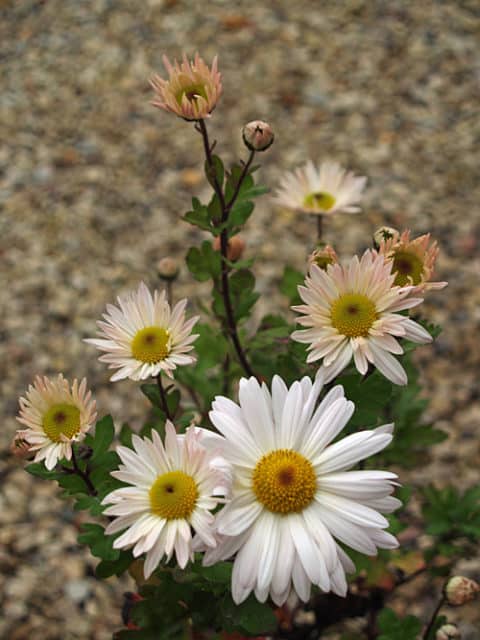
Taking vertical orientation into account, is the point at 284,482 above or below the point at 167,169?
above

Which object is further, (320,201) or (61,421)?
(320,201)

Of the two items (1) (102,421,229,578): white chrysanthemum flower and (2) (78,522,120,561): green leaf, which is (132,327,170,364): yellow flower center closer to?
(1) (102,421,229,578): white chrysanthemum flower

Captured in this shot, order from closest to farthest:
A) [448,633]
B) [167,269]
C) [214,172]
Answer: [214,172]
[448,633]
[167,269]

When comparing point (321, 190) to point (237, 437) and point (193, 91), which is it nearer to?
point (193, 91)

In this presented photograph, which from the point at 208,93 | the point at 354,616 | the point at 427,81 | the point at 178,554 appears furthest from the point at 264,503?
the point at 427,81

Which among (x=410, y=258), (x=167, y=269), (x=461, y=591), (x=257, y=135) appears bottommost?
(x=461, y=591)

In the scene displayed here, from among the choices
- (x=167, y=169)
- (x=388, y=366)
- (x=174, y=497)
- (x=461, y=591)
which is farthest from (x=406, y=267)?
(x=167, y=169)

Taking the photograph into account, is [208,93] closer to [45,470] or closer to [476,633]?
[45,470]

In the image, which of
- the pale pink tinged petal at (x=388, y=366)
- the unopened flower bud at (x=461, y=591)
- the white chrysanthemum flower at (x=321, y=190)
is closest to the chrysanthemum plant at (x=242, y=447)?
the pale pink tinged petal at (x=388, y=366)

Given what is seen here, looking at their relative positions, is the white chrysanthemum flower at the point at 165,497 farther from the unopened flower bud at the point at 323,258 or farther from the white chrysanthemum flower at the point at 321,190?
the white chrysanthemum flower at the point at 321,190

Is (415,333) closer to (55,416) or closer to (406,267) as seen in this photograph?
(406,267)

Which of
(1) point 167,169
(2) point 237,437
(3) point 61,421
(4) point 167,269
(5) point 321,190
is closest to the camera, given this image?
(2) point 237,437
